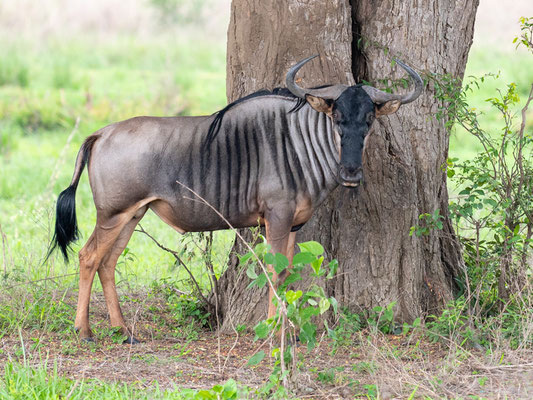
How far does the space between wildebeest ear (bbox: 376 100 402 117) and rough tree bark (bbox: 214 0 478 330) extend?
583mm

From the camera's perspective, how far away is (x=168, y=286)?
656cm

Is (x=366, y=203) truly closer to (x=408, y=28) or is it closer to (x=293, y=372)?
(x=408, y=28)

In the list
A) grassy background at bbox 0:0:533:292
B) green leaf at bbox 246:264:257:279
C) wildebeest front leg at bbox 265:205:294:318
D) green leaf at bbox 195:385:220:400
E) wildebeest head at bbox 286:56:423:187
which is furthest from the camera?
grassy background at bbox 0:0:533:292

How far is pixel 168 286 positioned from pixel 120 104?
7.84 metres

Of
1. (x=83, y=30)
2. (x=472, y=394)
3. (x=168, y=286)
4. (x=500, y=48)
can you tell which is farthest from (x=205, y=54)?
(x=472, y=394)

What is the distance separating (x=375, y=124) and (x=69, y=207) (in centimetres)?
214

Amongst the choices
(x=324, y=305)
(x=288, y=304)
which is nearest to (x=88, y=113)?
(x=288, y=304)

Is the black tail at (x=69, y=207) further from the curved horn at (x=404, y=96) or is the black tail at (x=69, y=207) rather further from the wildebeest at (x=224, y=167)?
the curved horn at (x=404, y=96)

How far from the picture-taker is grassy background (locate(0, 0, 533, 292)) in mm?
7846

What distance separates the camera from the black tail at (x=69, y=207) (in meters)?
5.36

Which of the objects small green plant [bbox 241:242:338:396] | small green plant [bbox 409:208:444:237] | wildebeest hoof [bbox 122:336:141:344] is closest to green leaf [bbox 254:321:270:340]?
small green plant [bbox 241:242:338:396]

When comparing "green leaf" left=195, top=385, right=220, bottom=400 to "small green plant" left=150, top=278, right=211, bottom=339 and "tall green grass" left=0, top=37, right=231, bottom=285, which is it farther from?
"tall green grass" left=0, top=37, right=231, bottom=285

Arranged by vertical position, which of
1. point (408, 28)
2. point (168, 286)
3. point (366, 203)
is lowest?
point (168, 286)

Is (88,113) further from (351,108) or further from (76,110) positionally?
(351,108)
